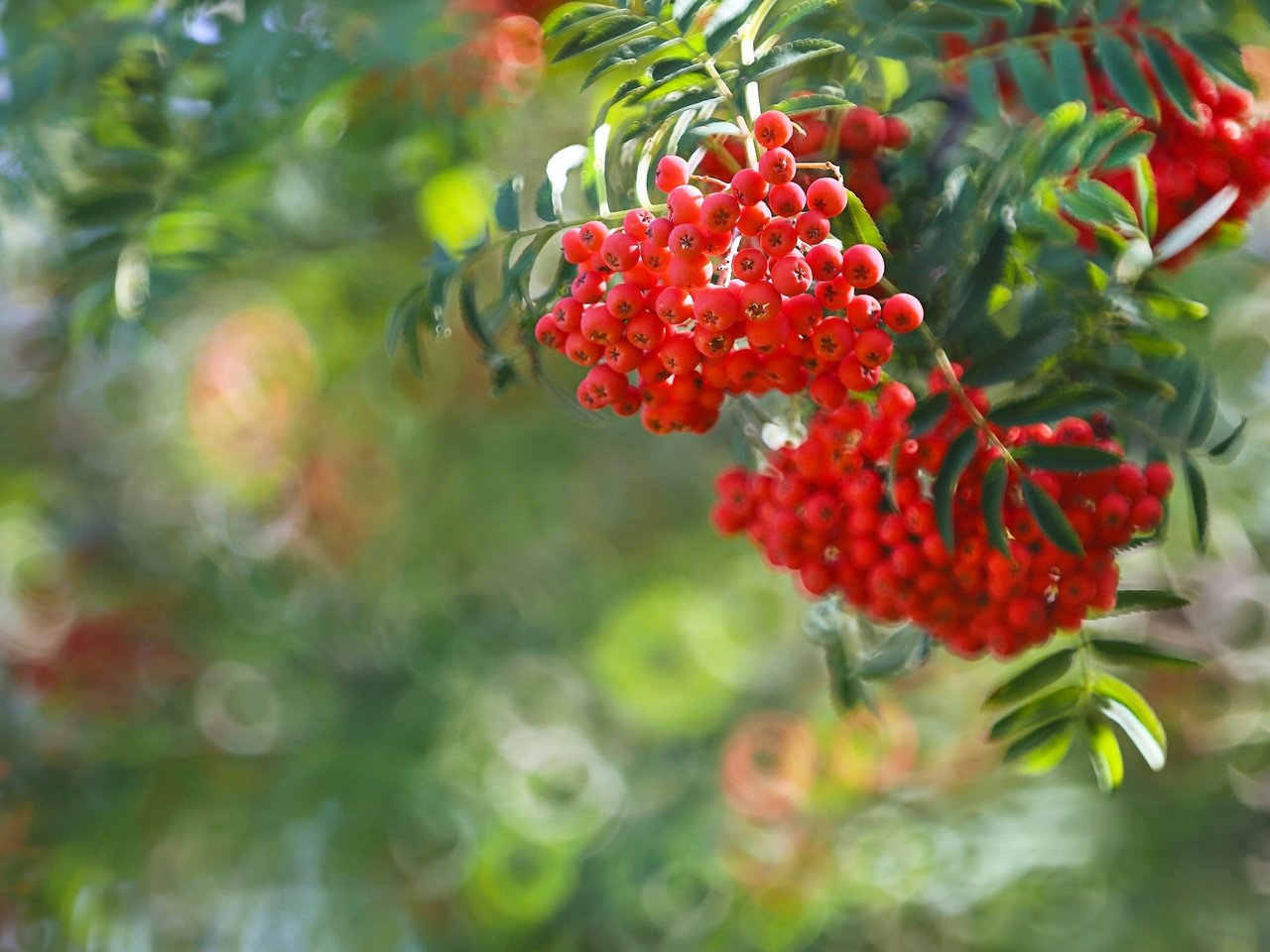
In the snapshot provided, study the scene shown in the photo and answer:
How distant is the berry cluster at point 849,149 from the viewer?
1.23m

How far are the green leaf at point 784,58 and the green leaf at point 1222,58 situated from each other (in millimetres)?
512

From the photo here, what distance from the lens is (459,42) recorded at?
1985mm

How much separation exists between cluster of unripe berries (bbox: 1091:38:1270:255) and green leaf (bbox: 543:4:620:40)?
653mm

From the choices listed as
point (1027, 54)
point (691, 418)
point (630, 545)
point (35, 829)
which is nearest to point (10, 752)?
point (35, 829)

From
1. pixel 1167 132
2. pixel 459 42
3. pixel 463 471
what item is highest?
pixel 1167 132

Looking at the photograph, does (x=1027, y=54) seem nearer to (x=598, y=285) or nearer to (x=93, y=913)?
(x=598, y=285)

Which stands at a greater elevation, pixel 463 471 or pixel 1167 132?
pixel 1167 132

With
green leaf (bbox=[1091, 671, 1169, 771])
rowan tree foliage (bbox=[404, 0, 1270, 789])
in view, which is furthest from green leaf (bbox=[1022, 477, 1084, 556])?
green leaf (bbox=[1091, 671, 1169, 771])

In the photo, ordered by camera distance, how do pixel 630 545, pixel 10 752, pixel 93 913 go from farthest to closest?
pixel 630 545
pixel 10 752
pixel 93 913

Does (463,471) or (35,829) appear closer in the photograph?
(35,829)

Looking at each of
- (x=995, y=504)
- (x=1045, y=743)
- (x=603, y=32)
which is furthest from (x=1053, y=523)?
(x=603, y=32)

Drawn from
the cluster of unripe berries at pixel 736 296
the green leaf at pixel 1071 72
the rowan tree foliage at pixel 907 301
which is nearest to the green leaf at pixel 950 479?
the rowan tree foliage at pixel 907 301

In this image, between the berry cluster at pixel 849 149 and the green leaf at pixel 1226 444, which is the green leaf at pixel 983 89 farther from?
the green leaf at pixel 1226 444

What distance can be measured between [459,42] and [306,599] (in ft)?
6.68
